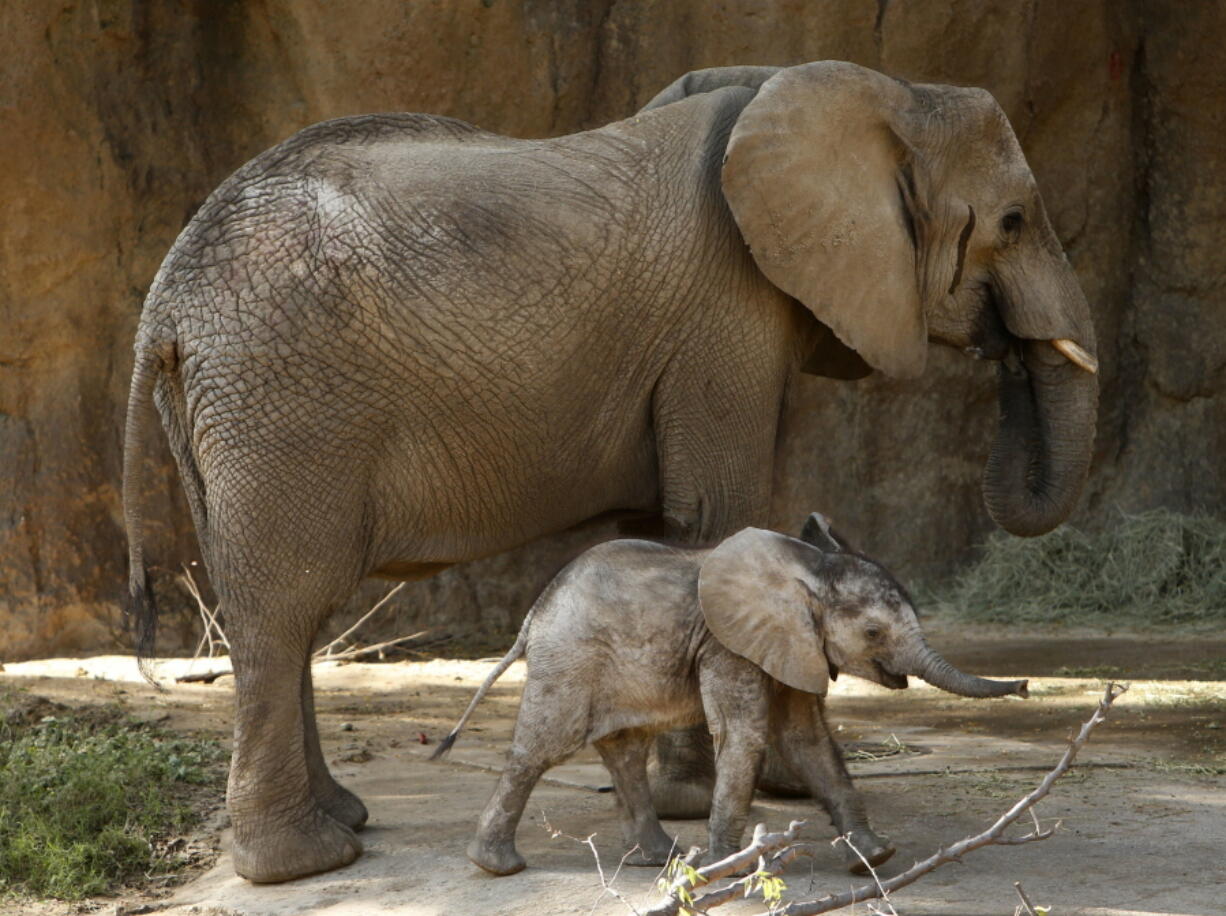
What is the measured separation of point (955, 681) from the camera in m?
3.89

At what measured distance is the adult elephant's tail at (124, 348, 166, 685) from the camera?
15.3ft

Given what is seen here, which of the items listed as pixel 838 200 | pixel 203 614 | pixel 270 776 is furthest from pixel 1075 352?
pixel 203 614

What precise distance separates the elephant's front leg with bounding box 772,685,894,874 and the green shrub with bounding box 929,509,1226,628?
16.5ft

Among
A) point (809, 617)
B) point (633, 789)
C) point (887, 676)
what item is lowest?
point (633, 789)

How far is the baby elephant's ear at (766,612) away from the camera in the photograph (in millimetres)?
4078

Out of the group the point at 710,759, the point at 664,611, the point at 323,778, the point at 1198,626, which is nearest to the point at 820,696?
the point at 664,611

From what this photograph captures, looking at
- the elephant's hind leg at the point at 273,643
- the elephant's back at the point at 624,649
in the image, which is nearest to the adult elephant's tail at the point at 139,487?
the elephant's hind leg at the point at 273,643

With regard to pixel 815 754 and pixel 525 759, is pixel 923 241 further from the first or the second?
pixel 525 759

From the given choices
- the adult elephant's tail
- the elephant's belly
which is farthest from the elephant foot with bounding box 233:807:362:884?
the elephant's belly

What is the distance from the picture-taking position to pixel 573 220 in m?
4.85

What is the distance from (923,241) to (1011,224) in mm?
313

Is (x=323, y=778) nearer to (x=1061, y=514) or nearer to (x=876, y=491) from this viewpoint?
(x=1061, y=514)

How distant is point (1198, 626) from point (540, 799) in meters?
4.73

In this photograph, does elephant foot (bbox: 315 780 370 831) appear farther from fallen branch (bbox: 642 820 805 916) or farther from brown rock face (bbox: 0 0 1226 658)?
brown rock face (bbox: 0 0 1226 658)
